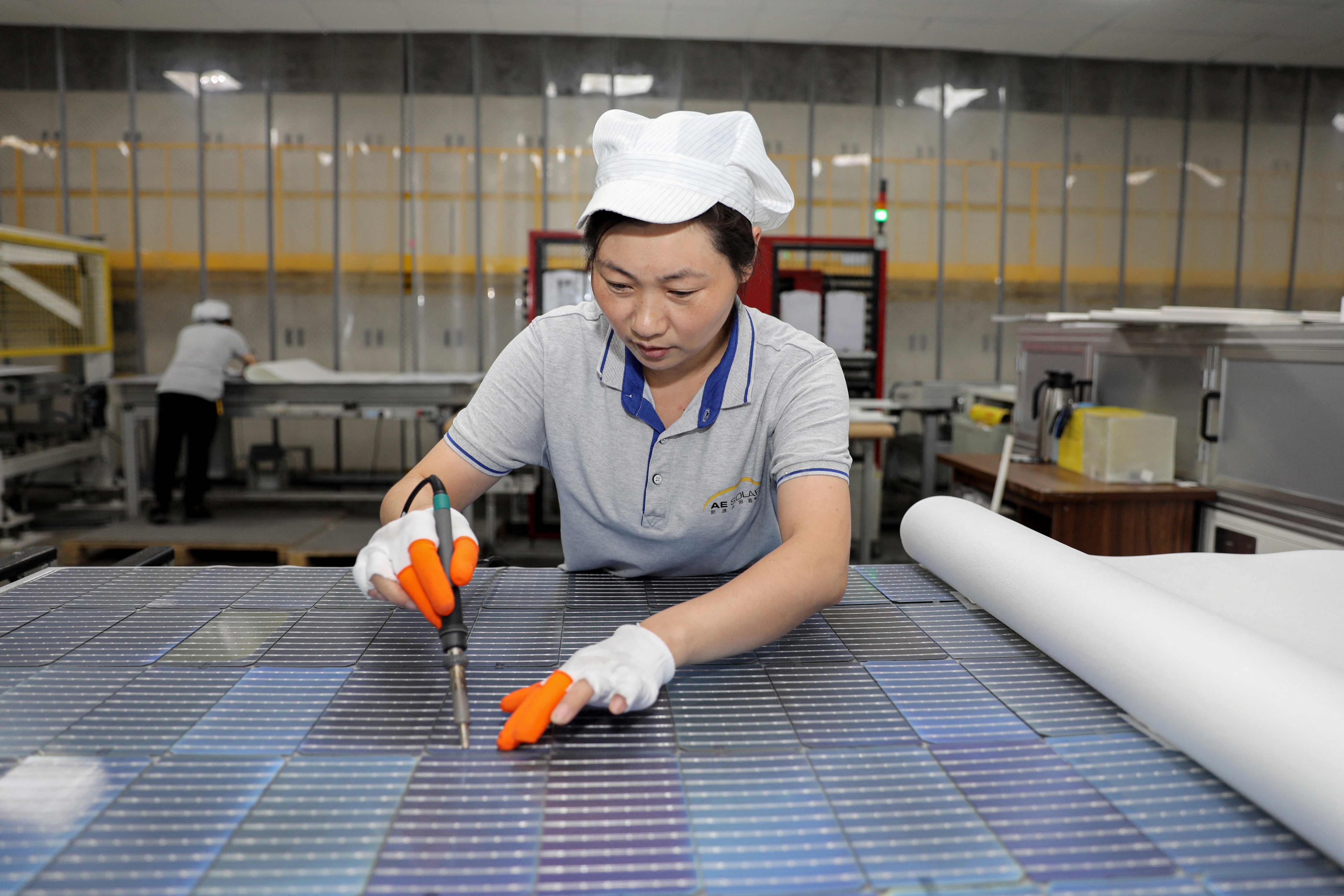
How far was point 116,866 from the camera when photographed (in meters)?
0.55

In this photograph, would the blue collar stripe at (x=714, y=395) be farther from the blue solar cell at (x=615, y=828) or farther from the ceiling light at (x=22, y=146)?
the ceiling light at (x=22, y=146)

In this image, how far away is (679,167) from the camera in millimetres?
1075

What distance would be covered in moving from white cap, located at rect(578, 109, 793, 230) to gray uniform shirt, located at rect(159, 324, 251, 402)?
13.6ft

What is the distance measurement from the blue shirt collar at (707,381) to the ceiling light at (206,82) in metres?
6.04

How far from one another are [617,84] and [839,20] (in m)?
1.59

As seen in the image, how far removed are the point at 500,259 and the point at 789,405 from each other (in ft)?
17.2

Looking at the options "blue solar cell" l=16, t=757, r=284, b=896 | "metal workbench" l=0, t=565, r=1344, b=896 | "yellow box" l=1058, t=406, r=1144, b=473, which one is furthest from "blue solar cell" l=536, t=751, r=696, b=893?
"yellow box" l=1058, t=406, r=1144, b=473

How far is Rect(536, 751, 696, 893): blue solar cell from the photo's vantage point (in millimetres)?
546

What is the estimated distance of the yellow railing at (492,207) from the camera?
19.7 ft

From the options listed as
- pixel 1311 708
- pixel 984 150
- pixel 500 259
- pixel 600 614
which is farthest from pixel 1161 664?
pixel 984 150

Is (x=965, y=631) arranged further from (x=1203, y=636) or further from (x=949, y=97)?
(x=949, y=97)

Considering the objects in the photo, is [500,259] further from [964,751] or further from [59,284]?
[964,751]

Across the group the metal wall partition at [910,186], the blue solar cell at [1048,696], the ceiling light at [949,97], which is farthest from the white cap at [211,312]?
the blue solar cell at [1048,696]

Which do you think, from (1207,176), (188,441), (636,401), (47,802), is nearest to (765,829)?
(47,802)
